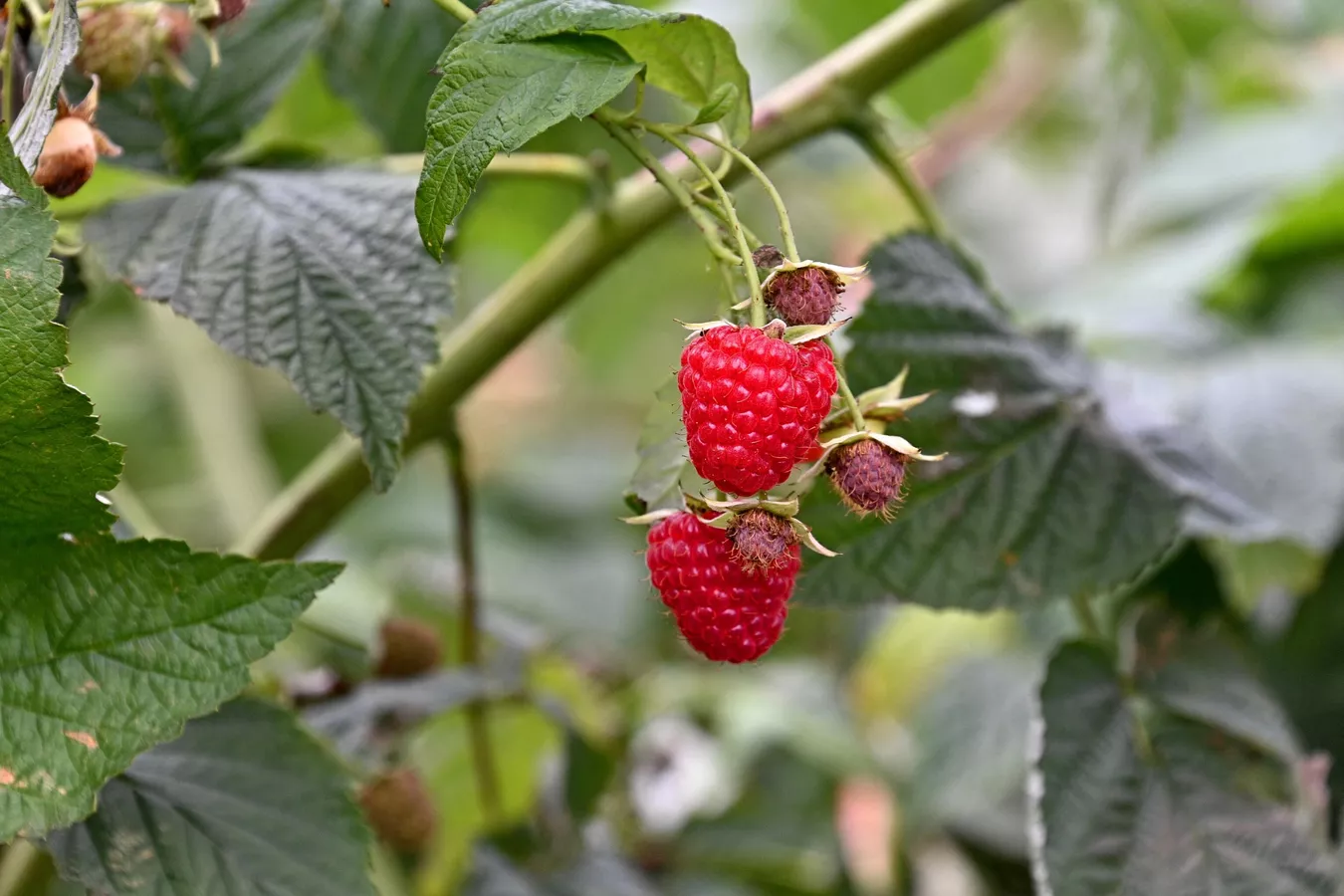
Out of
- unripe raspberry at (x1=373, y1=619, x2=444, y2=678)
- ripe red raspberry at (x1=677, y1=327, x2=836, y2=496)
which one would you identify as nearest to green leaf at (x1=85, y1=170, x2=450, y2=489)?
ripe red raspberry at (x1=677, y1=327, x2=836, y2=496)

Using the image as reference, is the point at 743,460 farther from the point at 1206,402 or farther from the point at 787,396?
the point at 1206,402

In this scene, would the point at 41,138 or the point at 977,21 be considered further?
the point at 977,21

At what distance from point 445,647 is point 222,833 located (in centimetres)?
41

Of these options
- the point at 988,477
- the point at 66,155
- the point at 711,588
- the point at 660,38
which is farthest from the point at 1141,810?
the point at 66,155

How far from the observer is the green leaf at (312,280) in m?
0.43

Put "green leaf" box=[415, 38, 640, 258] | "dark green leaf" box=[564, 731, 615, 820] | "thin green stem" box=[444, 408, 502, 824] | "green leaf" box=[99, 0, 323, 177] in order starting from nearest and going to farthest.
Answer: "green leaf" box=[415, 38, 640, 258] → "green leaf" box=[99, 0, 323, 177] → "thin green stem" box=[444, 408, 502, 824] → "dark green leaf" box=[564, 731, 615, 820]

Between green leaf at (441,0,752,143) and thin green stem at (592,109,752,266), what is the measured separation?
2 cm

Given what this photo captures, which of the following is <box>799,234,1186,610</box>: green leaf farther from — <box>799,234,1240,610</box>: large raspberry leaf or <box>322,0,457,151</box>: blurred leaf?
<box>322,0,457,151</box>: blurred leaf

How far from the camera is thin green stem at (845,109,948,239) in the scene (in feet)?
1.88

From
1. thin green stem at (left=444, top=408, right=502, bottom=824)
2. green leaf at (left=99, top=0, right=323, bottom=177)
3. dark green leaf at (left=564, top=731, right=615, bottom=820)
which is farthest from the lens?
dark green leaf at (left=564, top=731, right=615, bottom=820)

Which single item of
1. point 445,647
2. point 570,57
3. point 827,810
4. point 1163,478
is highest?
point 570,57

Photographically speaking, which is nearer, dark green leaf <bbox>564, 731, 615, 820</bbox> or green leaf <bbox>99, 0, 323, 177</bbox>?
green leaf <bbox>99, 0, 323, 177</bbox>

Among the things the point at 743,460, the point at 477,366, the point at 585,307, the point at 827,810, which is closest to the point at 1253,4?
the point at 585,307

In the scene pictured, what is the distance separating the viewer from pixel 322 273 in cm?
46
